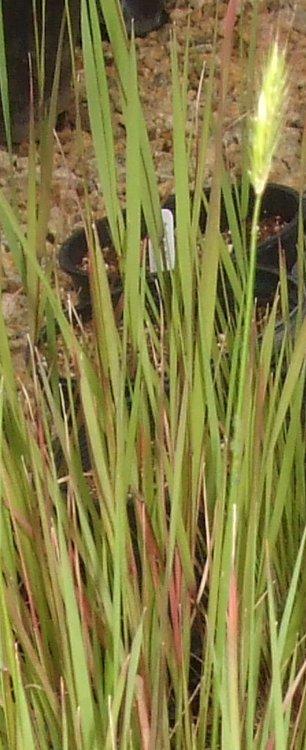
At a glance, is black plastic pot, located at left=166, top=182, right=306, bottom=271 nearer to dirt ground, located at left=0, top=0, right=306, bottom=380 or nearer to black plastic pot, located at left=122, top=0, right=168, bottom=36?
dirt ground, located at left=0, top=0, right=306, bottom=380

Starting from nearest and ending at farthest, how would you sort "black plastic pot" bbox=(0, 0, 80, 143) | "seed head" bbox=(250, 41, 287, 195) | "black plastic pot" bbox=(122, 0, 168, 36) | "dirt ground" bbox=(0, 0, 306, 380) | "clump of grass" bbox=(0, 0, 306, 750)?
1. "seed head" bbox=(250, 41, 287, 195)
2. "clump of grass" bbox=(0, 0, 306, 750)
3. "dirt ground" bbox=(0, 0, 306, 380)
4. "black plastic pot" bbox=(0, 0, 80, 143)
5. "black plastic pot" bbox=(122, 0, 168, 36)

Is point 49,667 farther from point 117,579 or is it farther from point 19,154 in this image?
point 19,154

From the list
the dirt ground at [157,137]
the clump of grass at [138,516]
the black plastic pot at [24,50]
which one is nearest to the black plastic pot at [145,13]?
the dirt ground at [157,137]

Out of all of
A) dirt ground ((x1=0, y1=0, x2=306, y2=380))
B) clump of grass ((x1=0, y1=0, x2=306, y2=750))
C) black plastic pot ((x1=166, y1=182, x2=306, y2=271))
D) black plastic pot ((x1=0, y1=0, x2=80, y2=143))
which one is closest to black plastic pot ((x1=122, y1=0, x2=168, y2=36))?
dirt ground ((x1=0, y1=0, x2=306, y2=380))

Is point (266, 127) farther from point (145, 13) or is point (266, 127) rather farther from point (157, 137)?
point (145, 13)

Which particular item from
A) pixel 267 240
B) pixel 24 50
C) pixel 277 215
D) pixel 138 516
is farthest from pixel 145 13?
pixel 138 516

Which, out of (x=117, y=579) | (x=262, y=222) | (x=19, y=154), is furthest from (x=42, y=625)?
(x=19, y=154)
